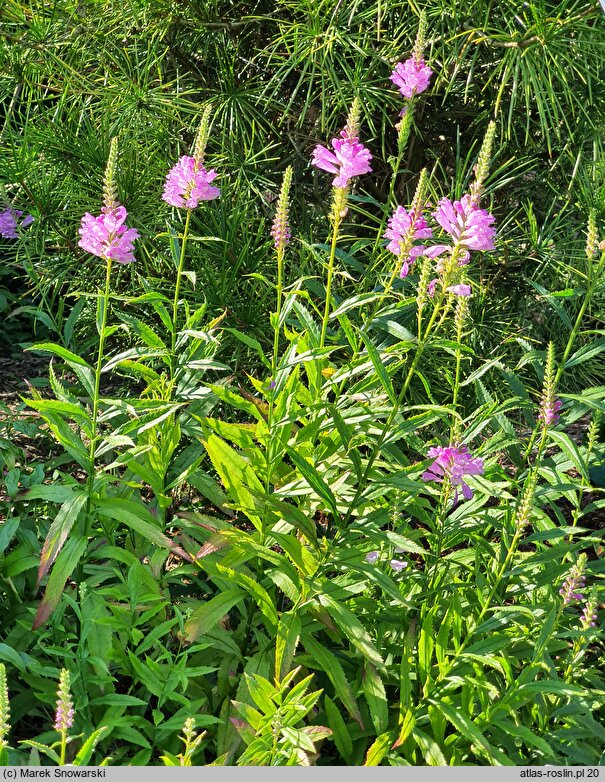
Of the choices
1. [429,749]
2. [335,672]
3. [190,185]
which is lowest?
[429,749]

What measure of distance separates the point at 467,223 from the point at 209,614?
37.8 inches

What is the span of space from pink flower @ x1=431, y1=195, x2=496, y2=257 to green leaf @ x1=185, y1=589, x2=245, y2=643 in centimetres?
89

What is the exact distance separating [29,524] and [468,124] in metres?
2.13

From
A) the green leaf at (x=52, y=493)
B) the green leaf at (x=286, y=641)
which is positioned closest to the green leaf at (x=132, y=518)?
the green leaf at (x=52, y=493)

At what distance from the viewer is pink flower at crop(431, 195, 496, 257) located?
67.2 inches

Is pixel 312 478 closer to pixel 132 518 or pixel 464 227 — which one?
pixel 132 518

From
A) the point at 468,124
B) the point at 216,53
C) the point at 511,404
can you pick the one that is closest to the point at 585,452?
the point at 511,404

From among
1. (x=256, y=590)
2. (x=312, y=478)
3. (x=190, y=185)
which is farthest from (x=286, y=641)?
(x=190, y=185)

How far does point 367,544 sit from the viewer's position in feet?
6.72

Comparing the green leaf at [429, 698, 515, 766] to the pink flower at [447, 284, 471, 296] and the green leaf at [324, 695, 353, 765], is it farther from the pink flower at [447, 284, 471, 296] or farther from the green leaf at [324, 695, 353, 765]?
the pink flower at [447, 284, 471, 296]

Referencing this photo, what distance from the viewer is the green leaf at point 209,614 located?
6.02 feet

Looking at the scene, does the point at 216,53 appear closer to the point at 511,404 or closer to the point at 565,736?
the point at 511,404

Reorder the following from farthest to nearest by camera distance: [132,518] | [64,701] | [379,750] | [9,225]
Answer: [9,225]
[132,518]
[379,750]
[64,701]

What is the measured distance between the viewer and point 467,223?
5.63 feet
